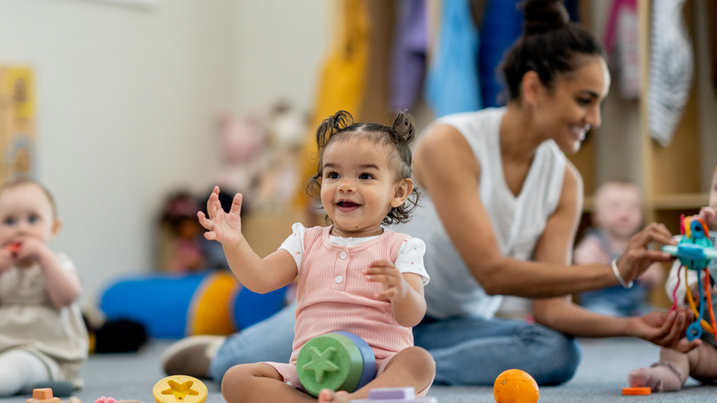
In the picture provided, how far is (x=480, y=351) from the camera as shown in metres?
1.59

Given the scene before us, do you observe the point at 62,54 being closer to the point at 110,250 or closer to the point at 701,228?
the point at 110,250

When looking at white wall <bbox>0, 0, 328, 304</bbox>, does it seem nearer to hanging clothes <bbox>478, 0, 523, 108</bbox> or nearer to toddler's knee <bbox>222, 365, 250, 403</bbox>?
hanging clothes <bbox>478, 0, 523, 108</bbox>

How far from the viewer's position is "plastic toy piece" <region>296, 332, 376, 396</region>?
1.00 m

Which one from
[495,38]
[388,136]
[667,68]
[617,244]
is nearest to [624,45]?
[667,68]

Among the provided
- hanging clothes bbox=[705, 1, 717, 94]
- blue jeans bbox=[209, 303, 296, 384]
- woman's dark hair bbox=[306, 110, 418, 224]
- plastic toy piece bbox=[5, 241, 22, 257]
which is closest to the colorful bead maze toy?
woman's dark hair bbox=[306, 110, 418, 224]

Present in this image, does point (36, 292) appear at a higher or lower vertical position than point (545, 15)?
lower

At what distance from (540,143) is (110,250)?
8.58ft

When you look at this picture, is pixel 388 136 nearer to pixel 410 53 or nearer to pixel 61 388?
pixel 61 388

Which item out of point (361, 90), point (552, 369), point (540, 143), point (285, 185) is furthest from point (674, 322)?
point (285, 185)

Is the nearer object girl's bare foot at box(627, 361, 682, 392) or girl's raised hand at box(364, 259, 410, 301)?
girl's raised hand at box(364, 259, 410, 301)

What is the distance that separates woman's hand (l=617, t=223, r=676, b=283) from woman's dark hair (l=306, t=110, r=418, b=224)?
390 mm

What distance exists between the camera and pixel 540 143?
1658 millimetres

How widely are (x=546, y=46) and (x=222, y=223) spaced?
82 centimetres

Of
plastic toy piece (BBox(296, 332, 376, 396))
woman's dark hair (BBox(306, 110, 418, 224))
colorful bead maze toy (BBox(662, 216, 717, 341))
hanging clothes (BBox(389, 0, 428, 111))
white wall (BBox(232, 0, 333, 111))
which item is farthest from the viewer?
white wall (BBox(232, 0, 333, 111))
